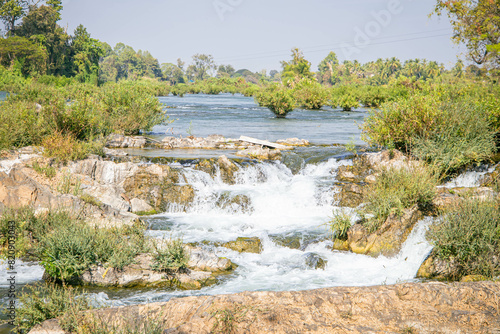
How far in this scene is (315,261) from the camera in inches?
348

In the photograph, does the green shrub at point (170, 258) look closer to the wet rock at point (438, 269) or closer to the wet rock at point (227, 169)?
the wet rock at point (438, 269)

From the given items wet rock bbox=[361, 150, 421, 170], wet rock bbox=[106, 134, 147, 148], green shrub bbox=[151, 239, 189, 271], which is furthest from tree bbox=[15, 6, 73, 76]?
green shrub bbox=[151, 239, 189, 271]

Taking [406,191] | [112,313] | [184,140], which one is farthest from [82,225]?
[184,140]

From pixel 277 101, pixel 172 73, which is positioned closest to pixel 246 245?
pixel 277 101

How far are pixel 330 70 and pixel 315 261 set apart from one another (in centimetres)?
15876

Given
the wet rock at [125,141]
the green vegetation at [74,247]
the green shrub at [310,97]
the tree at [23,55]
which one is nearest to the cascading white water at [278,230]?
the green vegetation at [74,247]

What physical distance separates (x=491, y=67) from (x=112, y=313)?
25686mm

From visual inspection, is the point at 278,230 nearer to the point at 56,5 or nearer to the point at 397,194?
the point at 397,194

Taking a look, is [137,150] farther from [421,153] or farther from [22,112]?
[421,153]

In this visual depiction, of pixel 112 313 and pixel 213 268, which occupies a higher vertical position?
pixel 112 313

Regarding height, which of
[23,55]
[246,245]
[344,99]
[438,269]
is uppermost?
[23,55]

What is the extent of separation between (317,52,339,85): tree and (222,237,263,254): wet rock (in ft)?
502

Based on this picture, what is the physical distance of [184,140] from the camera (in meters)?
20.1

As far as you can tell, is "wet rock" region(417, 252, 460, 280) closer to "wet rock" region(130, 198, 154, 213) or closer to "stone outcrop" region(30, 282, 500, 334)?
"stone outcrop" region(30, 282, 500, 334)
